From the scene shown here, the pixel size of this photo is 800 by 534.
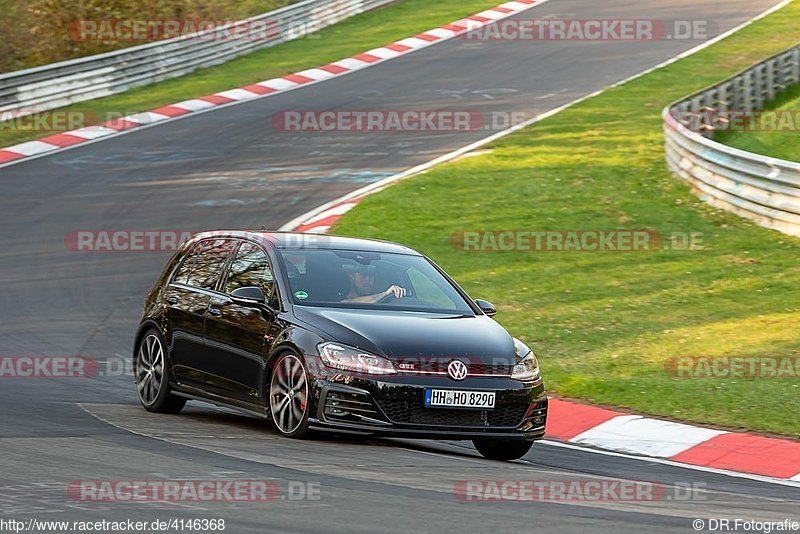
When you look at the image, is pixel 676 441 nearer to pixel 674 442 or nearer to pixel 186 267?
pixel 674 442

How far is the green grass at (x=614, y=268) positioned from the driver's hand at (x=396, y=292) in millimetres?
2765

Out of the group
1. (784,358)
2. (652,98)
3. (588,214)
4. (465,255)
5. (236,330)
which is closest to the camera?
(236,330)

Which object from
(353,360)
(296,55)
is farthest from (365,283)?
(296,55)

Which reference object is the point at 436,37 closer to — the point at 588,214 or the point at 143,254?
the point at 588,214

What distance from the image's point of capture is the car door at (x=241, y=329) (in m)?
10.1

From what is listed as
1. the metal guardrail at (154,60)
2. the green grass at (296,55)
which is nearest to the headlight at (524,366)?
the green grass at (296,55)

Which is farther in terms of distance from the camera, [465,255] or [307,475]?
[465,255]

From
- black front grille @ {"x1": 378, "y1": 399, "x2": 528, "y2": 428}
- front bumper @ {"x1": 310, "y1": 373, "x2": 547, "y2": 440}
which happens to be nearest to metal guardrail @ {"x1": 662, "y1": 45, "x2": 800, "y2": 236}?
black front grille @ {"x1": 378, "y1": 399, "x2": 528, "y2": 428}

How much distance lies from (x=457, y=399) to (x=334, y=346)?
34.9 inches

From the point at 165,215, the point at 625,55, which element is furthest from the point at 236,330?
the point at 625,55

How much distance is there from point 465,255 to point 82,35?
56.2ft

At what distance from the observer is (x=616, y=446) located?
36.2 ft

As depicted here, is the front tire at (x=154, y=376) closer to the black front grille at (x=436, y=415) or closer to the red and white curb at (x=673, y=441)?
the black front grille at (x=436, y=415)

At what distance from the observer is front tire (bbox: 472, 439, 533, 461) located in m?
9.92
